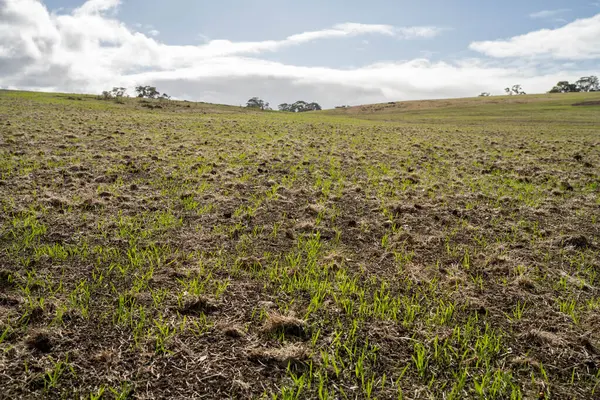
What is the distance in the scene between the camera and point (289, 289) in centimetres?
512

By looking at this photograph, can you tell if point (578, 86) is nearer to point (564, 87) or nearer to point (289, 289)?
point (564, 87)

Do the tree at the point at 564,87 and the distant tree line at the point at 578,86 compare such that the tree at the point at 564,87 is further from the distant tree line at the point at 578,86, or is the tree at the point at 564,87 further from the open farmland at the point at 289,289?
the open farmland at the point at 289,289

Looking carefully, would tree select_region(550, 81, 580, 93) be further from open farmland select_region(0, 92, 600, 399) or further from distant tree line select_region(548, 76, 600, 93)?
open farmland select_region(0, 92, 600, 399)

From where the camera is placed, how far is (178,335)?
4020 mm

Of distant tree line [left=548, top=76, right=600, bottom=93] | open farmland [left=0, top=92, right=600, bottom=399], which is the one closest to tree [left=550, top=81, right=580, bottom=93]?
distant tree line [left=548, top=76, right=600, bottom=93]

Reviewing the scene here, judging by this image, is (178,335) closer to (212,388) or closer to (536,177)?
(212,388)

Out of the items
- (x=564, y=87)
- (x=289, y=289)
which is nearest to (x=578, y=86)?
(x=564, y=87)

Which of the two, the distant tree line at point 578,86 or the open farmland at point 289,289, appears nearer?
the open farmland at point 289,289

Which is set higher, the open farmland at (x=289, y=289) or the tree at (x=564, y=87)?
the tree at (x=564, y=87)

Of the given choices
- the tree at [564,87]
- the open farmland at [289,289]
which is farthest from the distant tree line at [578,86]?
the open farmland at [289,289]

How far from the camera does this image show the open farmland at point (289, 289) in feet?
11.5

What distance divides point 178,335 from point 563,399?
12.7 ft

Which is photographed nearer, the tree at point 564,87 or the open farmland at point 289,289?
the open farmland at point 289,289

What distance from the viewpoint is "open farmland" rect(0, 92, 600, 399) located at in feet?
11.5
